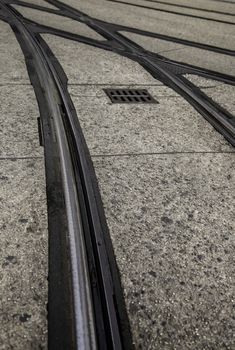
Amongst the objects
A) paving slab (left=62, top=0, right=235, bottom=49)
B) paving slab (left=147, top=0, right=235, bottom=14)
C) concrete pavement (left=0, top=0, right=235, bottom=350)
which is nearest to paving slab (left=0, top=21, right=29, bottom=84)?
concrete pavement (left=0, top=0, right=235, bottom=350)

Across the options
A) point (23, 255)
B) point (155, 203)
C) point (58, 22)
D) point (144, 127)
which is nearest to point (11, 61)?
point (144, 127)

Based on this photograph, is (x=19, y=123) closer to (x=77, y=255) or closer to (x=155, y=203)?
(x=155, y=203)

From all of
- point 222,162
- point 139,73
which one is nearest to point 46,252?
point 222,162

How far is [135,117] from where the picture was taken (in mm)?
5215

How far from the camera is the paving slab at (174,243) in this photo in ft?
8.18

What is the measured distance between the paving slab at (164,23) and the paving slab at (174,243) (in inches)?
234

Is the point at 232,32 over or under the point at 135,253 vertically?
over

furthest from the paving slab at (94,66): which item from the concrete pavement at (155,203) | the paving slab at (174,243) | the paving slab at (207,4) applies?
the paving slab at (207,4)

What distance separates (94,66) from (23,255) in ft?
15.7

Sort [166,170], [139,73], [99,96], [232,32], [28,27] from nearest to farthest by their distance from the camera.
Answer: [166,170]
[99,96]
[139,73]
[28,27]
[232,32]

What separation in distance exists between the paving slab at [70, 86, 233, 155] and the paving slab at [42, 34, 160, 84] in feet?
2.23

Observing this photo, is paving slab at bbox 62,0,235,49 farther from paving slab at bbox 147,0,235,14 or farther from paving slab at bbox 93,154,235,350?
paving slab at bbox 93,154,235,350

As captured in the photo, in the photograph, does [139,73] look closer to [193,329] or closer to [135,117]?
[135,117]

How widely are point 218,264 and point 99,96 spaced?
3.47 meters
